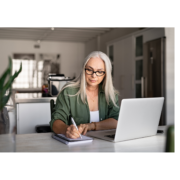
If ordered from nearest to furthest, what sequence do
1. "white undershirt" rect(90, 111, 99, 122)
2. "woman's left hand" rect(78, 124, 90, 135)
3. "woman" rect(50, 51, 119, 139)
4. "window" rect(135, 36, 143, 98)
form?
"woman's left hand" rect(78, 124, 90, 135), "woman" rect(50, 51, 119, 139), "white undershirt" rect(90, 111, 99, 122), "window" rect(135, 36, 143, 98)

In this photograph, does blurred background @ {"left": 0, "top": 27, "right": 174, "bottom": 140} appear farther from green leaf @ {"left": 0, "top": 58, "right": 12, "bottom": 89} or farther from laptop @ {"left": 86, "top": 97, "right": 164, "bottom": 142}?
laptop @ {"left": 86, "top": 97, "right": 164, "bottom": 142}

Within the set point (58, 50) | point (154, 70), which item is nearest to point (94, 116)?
point (154, 70)

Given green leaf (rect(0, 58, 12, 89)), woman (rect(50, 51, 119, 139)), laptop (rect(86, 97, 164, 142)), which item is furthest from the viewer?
woman (rect(50, 51, 119, 139))

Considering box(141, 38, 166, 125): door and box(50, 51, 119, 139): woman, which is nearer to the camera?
box(50, 51, 119, 139): woman

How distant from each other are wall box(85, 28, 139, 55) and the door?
2182 millimetres

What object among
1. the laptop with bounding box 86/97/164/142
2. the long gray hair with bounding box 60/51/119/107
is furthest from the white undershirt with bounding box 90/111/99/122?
the laptop with bounding box 86/97/164/142

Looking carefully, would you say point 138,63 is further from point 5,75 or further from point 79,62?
point 79,62

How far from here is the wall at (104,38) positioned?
21.7 feet

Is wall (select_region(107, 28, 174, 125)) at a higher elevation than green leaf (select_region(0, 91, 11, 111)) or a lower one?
higher

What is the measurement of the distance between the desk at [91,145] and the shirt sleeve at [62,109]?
345 millimetres

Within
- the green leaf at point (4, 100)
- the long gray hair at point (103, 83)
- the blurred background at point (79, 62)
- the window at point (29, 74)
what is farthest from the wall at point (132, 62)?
the window at point (29, 74)

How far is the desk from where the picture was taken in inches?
45.7
